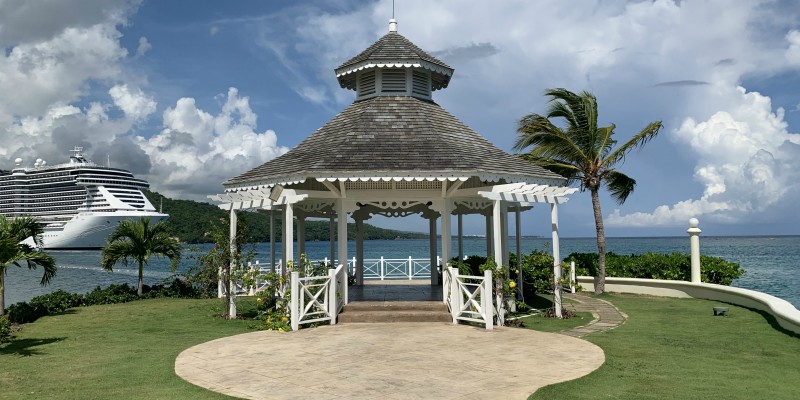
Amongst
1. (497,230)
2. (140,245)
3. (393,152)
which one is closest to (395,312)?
(497,230)

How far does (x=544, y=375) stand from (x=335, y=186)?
6.52 metres

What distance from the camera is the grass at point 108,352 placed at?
6.42 meters

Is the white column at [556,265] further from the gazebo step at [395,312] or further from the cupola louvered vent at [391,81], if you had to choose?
the cupola louvered vent at [391,81]

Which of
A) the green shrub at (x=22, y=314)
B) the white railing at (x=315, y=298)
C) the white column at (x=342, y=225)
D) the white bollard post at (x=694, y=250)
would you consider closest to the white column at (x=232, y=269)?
the white railing at (x=315, y=298)

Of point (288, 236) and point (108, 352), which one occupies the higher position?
point (288, 236)

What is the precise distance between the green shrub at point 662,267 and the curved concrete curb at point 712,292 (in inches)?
22.2

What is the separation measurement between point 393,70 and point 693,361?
967cm

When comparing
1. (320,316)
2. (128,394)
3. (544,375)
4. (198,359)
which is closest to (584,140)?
(320,316)

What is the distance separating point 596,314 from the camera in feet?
41.9

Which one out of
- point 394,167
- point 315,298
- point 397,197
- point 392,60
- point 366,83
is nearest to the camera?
point 315,298

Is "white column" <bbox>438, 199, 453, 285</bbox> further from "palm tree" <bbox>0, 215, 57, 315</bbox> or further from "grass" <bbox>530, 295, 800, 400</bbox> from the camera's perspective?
"palm tree" <bbox>0, 215, 57, 315</bbox>

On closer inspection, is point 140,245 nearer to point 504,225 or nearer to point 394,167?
point 394,167

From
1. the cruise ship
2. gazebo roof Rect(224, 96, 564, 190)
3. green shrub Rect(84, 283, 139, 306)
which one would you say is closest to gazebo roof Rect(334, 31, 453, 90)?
gazebo roof Rect(224, 96, 564, 190)

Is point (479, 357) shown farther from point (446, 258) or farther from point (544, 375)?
point (446, 258)
